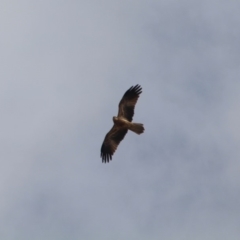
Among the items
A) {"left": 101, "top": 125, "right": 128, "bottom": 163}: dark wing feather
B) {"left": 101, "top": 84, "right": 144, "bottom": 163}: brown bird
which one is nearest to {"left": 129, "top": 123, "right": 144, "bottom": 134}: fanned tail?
{"left": 101, "top": 84, "right": 144, "bottom": 163}: brown bird

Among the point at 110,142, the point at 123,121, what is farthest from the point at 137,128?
the point at 110,142

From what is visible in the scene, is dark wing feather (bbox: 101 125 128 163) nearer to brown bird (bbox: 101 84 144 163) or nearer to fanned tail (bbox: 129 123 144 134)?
brown bird (bbox: 101 84 144 163)

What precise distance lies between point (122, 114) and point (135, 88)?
185 cm

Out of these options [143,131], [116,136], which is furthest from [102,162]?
[143,131]

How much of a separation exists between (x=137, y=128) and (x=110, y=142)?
138 inches

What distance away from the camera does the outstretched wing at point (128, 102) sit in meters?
45.2

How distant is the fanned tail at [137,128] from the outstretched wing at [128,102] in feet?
3.85

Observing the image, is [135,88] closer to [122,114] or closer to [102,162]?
[122,114]

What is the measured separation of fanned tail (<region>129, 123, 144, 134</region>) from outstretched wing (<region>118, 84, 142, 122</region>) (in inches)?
46.2

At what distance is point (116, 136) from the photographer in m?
46.2

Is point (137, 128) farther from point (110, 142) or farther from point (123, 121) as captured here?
point (110, 142)

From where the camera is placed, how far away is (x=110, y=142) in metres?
46.7

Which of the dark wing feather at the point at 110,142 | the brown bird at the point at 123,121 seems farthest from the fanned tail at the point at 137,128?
the dark wing feather at the point at 110,142

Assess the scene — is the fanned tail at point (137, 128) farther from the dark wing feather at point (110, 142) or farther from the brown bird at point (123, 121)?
the dark wing feather at point (110, 142)
